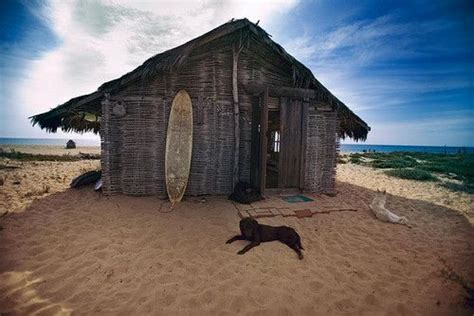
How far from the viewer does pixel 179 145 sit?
228 inches

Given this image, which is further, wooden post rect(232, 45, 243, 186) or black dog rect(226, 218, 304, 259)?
wooden post rect(232, 45, 243, 186)

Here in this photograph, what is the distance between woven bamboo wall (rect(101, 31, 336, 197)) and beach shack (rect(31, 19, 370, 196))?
0.08 ft

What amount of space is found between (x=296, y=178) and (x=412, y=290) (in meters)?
3.78

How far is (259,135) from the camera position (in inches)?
237

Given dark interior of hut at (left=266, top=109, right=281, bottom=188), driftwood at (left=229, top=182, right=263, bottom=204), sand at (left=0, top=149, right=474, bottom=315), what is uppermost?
dark interior of hut at (left=266, top=109, right=281, bottom=188)

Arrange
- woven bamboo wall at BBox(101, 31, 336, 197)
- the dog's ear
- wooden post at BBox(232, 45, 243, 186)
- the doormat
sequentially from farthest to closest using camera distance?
wooden post at BBox(232, 45, 243, 186), the doormat, woven bamboo wall at BBox(101, 31, 336, 197), the dog's ear

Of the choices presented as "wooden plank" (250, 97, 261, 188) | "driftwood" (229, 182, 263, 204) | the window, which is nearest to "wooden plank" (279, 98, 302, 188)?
"wooden plank" (250, 97, 261, 188)

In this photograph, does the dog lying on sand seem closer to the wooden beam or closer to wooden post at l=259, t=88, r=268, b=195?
wooden post at l=259, t=88, r=268, b=195

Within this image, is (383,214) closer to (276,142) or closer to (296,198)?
(296,198)

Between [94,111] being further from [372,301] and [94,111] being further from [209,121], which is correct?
[372,301]

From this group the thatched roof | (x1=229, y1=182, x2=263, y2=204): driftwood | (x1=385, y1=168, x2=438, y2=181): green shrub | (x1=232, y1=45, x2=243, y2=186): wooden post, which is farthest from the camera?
(x1=385, y1=168, x2=438, y2=181): green shrub

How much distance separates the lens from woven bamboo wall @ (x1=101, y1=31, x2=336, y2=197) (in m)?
5.66

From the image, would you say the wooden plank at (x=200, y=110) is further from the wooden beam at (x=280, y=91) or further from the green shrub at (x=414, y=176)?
the green shrub at (x=414, y=176)

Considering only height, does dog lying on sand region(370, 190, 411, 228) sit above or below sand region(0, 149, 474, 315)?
above
